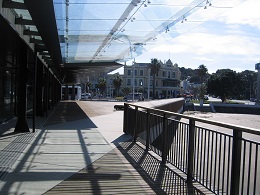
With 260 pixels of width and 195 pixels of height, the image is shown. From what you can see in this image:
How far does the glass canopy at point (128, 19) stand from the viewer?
9.77 m

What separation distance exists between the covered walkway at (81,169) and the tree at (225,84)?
277ft

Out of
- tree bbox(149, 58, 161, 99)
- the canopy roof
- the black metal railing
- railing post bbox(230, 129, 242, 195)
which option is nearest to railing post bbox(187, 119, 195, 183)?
the black metal railing

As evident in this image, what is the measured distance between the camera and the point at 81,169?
6805mm

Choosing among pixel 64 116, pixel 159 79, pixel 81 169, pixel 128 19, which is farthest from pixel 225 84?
pixel 81 169

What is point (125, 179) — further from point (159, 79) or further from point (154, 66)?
point (159, 79)

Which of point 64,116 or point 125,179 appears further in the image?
point 64,116

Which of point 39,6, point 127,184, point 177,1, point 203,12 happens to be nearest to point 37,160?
point 127,184

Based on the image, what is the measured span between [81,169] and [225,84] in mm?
88062

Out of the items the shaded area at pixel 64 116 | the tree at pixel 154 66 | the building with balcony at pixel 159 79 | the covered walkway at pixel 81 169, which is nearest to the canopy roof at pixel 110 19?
the covered walkway at pixel 81 169

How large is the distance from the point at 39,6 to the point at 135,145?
4810 mm

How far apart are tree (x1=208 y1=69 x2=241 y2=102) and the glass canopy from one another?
77.3 m

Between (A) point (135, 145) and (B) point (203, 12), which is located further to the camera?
(B) point (203, 12)

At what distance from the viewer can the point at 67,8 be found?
9.45 meters

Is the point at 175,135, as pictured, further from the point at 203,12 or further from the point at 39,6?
the point at 203,12
